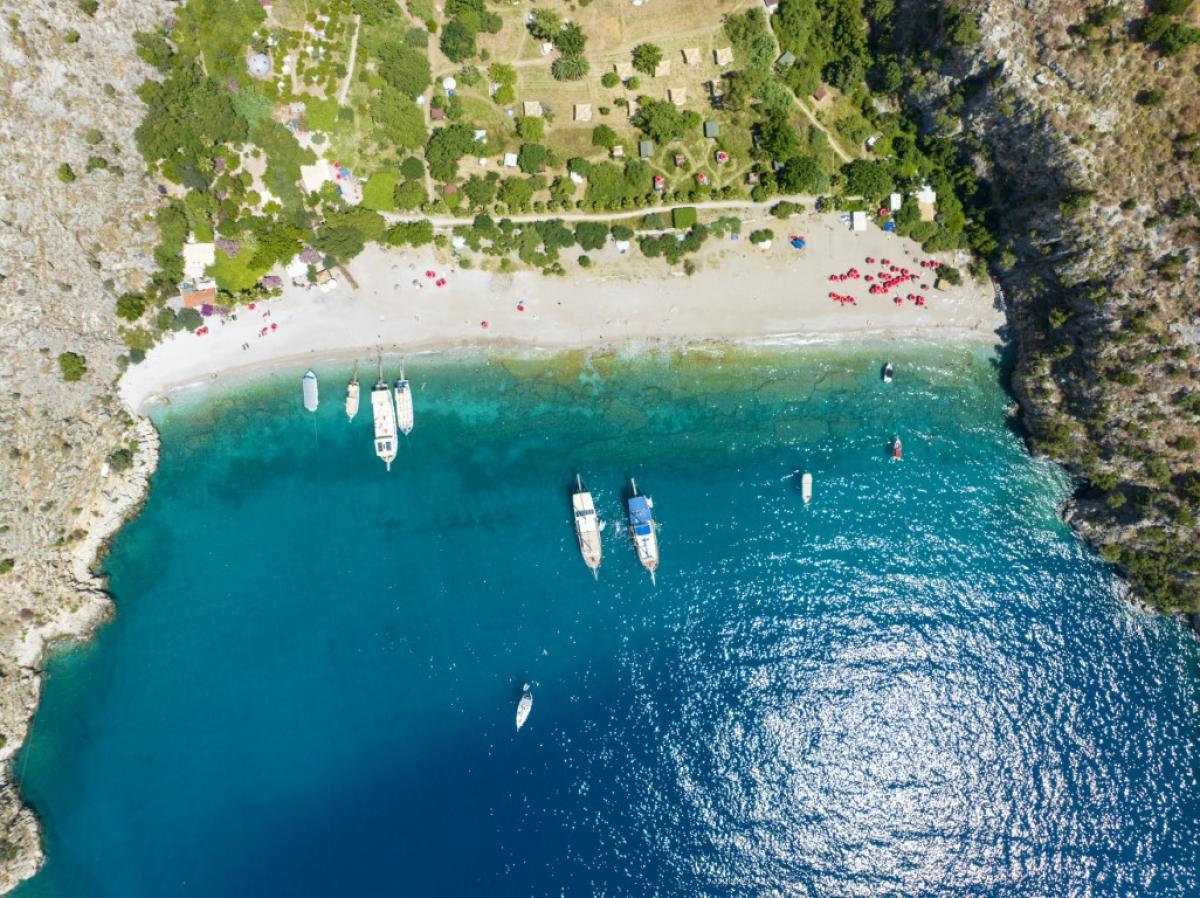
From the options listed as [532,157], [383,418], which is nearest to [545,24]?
[532,157]

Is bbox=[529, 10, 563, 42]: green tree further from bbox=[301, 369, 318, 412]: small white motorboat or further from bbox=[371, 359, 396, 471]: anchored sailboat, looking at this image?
bbox=[301, 369, 318, 412]: small white motorboat

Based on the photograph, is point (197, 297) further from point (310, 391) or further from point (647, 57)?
point (647, 57)

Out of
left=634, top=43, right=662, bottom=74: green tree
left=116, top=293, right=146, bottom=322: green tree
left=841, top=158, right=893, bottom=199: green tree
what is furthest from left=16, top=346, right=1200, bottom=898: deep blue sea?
left=634, top=43, right=662, bottom=74: green tree

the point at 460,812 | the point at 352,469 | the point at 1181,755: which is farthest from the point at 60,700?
the point at 1181,755

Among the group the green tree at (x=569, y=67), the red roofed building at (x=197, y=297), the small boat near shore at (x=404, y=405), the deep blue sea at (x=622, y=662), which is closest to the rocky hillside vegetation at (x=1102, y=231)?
the deep blue sea at (x=622, y=662)

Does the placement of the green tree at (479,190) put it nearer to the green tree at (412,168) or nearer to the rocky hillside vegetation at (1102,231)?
the green tree at (412,168)

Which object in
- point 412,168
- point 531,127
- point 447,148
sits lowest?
point 412,168

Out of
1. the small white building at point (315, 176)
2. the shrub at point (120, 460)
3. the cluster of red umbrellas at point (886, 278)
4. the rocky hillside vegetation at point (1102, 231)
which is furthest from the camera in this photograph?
the cluster of red umbrellas at point (886, 278)
